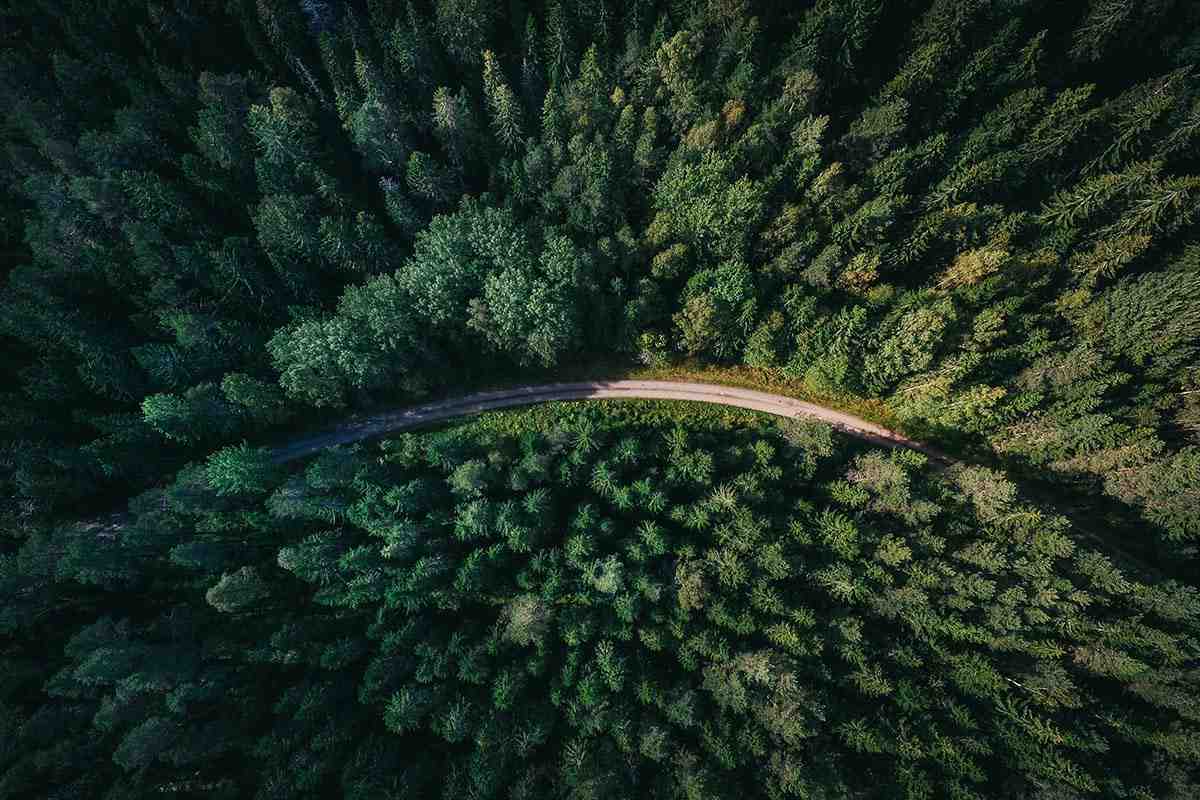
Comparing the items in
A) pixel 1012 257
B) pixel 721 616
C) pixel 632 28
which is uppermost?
pixel 632 28

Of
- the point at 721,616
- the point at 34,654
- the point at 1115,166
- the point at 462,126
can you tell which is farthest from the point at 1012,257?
the point at 34,654

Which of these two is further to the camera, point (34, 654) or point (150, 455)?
point (150, 455)

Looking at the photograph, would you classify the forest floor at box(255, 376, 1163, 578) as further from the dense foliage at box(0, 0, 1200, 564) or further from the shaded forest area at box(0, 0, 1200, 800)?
the dense foliage at box(0, 0, 1200, 564)

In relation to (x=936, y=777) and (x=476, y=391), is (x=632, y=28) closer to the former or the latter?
(x=476, y=391)

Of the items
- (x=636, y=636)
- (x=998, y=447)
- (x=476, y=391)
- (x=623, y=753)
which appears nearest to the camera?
(x=623, y=753)

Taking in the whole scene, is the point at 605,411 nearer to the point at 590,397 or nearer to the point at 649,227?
the point at 590,397

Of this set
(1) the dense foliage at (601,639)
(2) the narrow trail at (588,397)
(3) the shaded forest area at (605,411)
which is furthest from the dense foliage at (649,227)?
(1) the dense foliage at (601,639)

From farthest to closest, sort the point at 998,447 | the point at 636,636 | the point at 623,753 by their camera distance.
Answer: the point at 998,447
the point at 636,636
the point at 623,753
